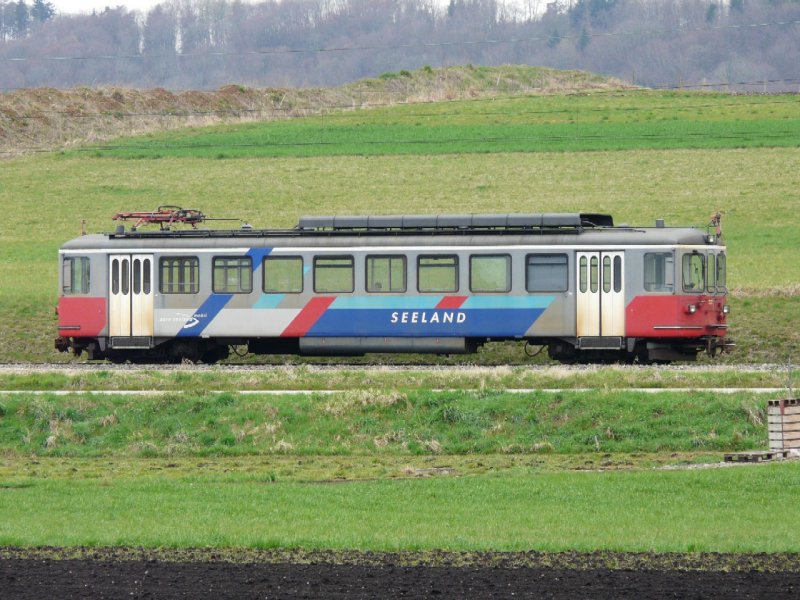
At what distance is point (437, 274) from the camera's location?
1284 inches

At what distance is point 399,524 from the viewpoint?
53.3 feet

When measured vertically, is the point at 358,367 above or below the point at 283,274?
below

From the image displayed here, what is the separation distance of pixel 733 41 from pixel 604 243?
16289 centimetres

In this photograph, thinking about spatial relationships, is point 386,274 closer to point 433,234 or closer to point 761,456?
point 433,234

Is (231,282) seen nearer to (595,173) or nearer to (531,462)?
(531,462)

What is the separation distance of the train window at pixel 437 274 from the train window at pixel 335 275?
5.30ft

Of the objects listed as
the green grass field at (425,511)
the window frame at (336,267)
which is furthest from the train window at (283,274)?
the green grass field at (425,511)

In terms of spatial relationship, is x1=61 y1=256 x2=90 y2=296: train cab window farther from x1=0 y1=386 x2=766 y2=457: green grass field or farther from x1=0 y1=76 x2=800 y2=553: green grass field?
x1=0 y1=386 x2=766 y2=457: green grass field

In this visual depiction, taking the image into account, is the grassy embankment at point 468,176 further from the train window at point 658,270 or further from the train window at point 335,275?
the train window at point 335,275

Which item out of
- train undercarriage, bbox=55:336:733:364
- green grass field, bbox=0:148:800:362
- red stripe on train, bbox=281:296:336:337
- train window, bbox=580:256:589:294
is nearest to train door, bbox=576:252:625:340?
train window, bbox=580:256:589:294

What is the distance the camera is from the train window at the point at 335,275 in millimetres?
33000

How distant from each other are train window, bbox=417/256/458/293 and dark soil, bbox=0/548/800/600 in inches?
714

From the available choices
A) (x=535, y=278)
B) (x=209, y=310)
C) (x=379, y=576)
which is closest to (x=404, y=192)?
(x=209, y=310)

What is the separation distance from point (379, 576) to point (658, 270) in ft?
63.0
